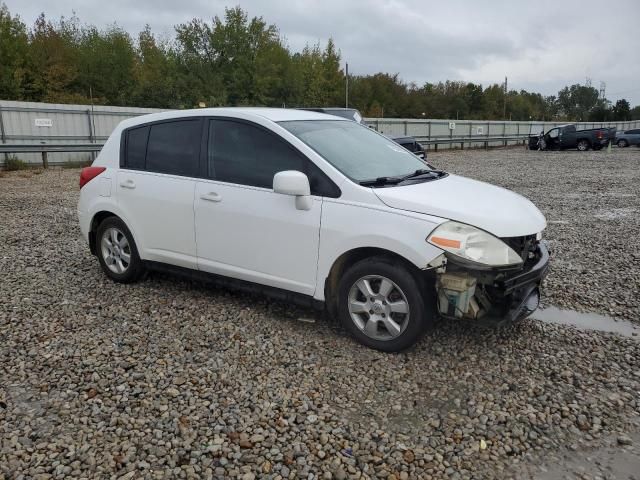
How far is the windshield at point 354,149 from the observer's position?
4.09m

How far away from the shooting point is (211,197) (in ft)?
14.5

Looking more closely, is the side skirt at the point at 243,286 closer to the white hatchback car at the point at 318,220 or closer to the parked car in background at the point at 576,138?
the white hatchback car at the point at 318,220

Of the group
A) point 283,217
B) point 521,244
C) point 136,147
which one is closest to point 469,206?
point 521,244

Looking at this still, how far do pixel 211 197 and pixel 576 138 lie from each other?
103 ft

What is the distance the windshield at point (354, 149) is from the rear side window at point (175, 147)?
0.91 m

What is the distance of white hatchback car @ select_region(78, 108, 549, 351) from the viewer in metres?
3.55

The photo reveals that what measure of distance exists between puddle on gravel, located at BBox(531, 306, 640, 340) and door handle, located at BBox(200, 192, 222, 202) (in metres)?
2.91

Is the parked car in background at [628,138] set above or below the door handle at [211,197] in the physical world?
above

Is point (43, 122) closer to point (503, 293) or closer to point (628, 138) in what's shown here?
point (503, 293)

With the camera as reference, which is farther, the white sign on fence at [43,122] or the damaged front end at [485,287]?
the white sign on fence at [43,122]

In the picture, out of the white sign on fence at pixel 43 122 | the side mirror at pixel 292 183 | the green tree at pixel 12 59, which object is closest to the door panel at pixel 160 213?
the side mirror at pixel 292 183

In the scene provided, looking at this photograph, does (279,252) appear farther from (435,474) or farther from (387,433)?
(435,474)

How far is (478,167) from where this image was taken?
1950cm

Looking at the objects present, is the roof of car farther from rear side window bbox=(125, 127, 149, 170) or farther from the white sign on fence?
the white sign on fence
